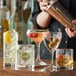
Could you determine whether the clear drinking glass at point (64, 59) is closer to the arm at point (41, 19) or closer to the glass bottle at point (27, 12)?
the arm at point (41, 19)

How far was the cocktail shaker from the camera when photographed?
113 cm

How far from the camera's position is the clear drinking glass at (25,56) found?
3.60 feet

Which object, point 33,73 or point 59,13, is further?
point 59,13

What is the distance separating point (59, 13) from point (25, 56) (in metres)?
0.22

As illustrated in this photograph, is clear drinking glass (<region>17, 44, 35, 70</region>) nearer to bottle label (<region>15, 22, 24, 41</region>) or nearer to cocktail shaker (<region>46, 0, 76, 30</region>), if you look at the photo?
cocktail shaker (<region>46, 0, 76, 30</region>)

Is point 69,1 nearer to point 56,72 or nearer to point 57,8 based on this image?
point 57,8

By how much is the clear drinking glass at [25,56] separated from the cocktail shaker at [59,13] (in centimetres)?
17

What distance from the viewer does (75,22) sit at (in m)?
1.25

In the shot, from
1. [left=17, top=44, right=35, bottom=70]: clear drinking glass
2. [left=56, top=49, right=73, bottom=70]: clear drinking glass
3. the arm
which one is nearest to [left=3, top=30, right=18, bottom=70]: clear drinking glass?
[left=17, top=44, right=35, bottom=70]: clear drinking glass

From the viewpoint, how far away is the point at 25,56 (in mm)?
1100

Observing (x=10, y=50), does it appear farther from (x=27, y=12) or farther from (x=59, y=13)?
(x=27, y=12)

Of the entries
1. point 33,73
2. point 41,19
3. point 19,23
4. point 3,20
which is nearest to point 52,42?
point 33,73

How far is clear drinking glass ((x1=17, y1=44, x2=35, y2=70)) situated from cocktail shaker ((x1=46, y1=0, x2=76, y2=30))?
0.56 ft

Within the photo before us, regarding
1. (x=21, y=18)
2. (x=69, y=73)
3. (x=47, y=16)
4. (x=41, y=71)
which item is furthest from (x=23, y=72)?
(x=21, y=18)
